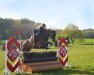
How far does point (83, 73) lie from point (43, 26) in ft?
11.0

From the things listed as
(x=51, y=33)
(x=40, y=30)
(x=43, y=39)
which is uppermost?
(x=40, y=30)

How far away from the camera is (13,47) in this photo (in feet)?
45.8

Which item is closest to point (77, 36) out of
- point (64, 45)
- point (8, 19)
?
point (8, 19)

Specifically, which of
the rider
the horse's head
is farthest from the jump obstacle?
the rider

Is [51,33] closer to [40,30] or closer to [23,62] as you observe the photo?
[40,30]

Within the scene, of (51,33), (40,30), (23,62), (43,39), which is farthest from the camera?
(51,33)

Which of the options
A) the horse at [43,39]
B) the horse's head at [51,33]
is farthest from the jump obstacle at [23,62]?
the horse's head at [51,33]

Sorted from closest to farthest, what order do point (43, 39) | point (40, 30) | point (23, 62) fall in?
1. point (23, 62)
2. point (40, 30)
3. point (43, 39)

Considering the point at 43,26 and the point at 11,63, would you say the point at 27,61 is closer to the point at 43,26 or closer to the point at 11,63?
the point at 11,63

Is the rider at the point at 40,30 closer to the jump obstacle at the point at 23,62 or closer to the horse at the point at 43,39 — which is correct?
the horse at the point at 43,39

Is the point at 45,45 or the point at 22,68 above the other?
the point at 45,45

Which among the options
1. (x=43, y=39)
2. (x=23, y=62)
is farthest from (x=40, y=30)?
(x=23, y=62)

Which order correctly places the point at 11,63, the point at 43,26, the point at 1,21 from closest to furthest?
the point at 11,63 → the point at 43,26 → the point at 1,21

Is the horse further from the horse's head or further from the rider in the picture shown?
the rider
